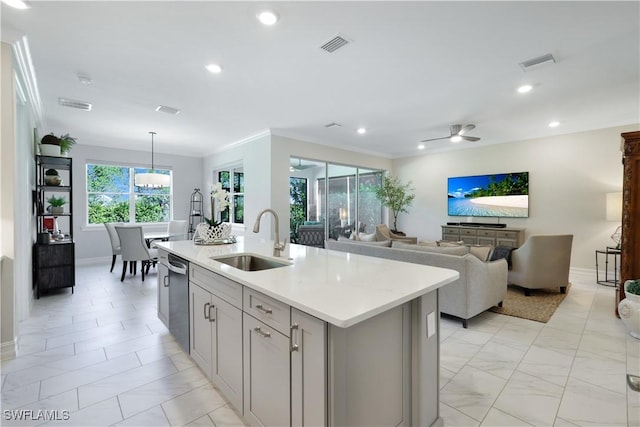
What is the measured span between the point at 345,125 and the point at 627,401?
4600mm

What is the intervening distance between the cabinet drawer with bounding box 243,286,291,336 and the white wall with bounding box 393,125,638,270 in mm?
6286

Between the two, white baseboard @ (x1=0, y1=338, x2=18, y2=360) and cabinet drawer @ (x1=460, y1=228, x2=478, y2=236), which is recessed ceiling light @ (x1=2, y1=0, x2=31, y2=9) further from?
cabinet drawer @ (x1=460, y1=228, x2=478, y2=236)

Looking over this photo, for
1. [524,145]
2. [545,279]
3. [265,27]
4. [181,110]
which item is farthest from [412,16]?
[524,145]

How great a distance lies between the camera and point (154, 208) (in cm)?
739

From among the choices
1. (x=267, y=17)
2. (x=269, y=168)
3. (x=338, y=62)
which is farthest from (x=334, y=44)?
(x=269, y=168)

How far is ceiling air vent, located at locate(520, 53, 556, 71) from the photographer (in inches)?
111

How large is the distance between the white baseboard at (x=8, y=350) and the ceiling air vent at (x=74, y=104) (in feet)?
10.3

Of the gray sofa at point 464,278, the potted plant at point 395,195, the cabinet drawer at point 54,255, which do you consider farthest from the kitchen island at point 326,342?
the potted plant at point 395,195

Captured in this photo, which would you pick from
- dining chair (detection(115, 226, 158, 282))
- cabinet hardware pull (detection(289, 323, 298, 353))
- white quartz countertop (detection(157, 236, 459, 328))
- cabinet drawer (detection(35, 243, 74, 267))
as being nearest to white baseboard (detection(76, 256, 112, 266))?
dining chair (detection(115, 226, 158, 282))

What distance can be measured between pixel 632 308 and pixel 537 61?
254 cm

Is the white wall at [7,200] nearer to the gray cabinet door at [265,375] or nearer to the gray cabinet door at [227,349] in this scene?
the gray cabinet door at [227,349]

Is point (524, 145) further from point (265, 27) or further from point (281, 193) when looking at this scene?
point (265, 27)

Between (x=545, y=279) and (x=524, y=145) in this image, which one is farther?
(x=524, y=145)

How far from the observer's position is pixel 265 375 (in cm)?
150
